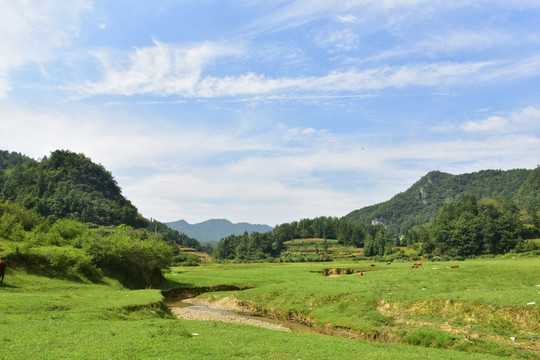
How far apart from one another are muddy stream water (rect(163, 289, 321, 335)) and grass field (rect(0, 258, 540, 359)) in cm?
248

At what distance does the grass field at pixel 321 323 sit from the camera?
1740cm

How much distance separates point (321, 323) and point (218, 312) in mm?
15331

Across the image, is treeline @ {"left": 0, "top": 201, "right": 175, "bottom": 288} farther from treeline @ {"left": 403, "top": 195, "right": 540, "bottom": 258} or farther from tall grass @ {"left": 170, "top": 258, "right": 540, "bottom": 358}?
treeline @ {"left": 403, "top": 195, "right": 540, "bottom": 258}

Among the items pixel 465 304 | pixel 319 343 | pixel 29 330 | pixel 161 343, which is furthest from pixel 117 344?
pixel 465 304

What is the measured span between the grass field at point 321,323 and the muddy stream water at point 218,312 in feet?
8.12

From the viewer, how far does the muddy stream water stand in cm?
3388

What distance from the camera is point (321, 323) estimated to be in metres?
32.4

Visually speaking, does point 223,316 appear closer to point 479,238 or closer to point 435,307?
point 435,307

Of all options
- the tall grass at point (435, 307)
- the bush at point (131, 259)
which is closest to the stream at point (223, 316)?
the tall grass at point (435, 307)

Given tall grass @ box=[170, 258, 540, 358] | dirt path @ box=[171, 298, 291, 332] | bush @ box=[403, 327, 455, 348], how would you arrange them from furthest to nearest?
dirt path @ box=[171, 298, 291, 332]
bush @ box=[403, 327, 455, 348]
tall grass @ box=[170, 258, 540, 358]

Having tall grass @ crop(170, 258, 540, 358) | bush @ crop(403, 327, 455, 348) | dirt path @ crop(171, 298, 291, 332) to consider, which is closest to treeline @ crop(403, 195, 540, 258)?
tall grass @ crop(170, 258, 540, 358)

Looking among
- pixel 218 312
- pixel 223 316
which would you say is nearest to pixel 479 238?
pixel 218 312

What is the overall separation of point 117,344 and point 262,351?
810 centimetres

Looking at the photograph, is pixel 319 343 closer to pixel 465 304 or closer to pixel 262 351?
pixel 262 351
